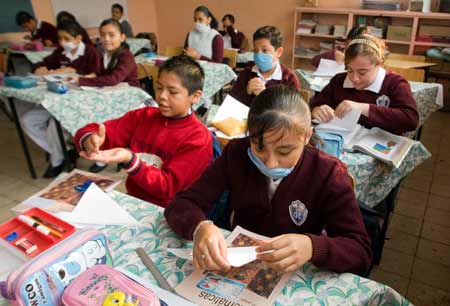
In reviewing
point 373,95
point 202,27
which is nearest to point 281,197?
point 373,95

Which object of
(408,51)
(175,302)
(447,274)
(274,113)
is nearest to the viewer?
(175,302)

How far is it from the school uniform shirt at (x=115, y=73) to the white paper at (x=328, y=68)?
1.68 meters

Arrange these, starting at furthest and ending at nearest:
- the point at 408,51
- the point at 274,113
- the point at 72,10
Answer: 1. the point at 72,10
2. the point at 408,51
3. the point at 274,113

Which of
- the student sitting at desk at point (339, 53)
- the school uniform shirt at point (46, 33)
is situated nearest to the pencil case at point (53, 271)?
the student sitting at desk at point (339, 53)

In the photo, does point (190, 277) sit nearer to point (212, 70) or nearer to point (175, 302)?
point (175, 302)

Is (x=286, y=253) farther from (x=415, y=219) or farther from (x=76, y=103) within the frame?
(x=76, y=103)

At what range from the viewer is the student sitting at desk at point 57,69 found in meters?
3.10

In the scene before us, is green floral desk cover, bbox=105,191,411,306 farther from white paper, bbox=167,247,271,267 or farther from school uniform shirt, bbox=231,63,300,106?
school uniform shirt, bbox=231,63,300,106

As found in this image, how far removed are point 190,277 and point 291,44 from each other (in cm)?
639

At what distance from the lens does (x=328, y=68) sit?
3371 millimetres

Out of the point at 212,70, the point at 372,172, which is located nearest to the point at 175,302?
the point at 372,172

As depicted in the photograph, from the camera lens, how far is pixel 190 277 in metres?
0.86

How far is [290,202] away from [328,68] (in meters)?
2.61

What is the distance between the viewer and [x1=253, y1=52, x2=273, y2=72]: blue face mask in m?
2.57
